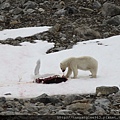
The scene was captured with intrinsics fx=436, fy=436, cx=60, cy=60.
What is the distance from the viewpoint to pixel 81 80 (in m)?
12.5

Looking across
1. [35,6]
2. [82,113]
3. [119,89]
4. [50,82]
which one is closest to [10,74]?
[50,82]

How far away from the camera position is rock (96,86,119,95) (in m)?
10.7

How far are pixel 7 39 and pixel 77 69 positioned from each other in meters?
7.55

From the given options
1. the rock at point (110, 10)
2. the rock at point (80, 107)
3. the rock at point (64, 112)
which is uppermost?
the rock at point (110, 10)

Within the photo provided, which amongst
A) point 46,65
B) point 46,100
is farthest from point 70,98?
point 46,65

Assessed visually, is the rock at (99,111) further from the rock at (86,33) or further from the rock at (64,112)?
the rock at (86,33)

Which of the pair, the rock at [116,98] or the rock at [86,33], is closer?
the rock at [116,98]

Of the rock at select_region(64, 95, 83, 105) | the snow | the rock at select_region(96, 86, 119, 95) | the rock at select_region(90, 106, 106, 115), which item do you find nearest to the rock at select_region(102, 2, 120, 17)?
the snow

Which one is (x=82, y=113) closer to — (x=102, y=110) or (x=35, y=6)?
(x=102, y=110)

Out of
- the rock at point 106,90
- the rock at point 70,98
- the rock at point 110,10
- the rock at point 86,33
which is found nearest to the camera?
the rock at point 70,98

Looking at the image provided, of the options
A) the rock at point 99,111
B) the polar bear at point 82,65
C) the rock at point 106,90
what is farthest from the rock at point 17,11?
the rock at point 99,111

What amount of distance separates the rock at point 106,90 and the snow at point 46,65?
39 cm

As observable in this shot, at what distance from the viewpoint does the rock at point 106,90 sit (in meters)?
10.7

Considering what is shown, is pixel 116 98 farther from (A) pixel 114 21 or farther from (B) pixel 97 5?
(B) pixel 97 5
